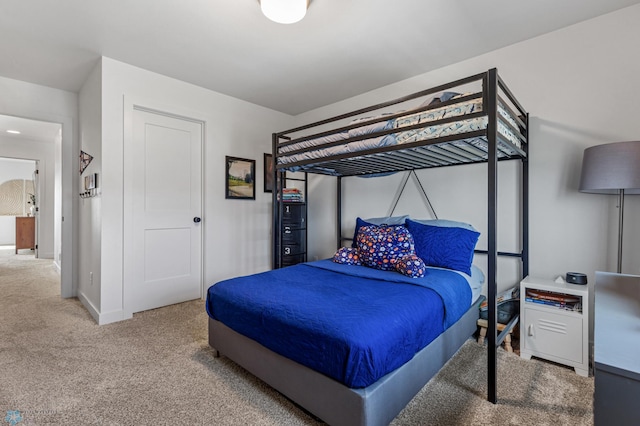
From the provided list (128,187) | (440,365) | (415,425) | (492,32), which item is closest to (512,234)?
(440,365)

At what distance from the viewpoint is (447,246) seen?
2479 mm

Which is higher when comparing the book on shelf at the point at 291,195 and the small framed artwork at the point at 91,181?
the small framed artwork at the point at 91,181

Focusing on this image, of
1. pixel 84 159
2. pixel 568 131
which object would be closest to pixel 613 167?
pixel 568 131

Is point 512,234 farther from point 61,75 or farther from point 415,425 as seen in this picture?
point 61,75

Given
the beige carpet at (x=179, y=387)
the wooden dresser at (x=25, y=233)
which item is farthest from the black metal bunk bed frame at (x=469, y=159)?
the wooden dresser at (x=25, y=233)

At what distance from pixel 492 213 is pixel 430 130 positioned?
2.14ft

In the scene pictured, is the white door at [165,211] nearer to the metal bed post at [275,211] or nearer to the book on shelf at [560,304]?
the metal bed post at [275,211]

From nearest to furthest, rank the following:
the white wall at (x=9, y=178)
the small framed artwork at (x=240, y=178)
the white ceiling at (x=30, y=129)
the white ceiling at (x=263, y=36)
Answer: the white ceiling at (x=263, y=36)
the small framed artwork at (x=240, y=178)
the white ceiling at (x=30, y=129)
the white wall at (x=9, y=178)

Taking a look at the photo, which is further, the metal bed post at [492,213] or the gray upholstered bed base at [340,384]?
the metal bed post at [492,213]

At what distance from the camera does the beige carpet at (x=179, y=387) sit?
5.02ft

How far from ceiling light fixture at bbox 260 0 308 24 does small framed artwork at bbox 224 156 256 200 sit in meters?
2.05

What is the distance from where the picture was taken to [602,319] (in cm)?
93

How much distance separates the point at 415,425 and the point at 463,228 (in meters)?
1.59

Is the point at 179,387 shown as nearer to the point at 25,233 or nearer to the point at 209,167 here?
the point at 209,167
